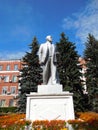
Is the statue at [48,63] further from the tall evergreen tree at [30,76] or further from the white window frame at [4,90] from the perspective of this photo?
the white window frame at [4,90]

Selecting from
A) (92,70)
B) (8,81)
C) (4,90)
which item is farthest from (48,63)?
(8,81)

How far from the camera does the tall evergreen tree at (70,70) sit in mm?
20797

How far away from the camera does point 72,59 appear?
24.3m

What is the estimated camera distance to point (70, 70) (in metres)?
22.9

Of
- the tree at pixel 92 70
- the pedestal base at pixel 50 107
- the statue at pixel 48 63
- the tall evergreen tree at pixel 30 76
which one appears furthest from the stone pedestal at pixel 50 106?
the tree at pixel 92 70

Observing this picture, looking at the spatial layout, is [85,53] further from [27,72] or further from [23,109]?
[23,109]

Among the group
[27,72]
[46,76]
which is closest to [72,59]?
[27,72]

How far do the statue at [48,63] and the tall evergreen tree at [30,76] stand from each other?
13.3m

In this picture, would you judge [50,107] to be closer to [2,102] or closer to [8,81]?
[2,102]

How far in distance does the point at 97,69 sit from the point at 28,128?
20470 millimetres

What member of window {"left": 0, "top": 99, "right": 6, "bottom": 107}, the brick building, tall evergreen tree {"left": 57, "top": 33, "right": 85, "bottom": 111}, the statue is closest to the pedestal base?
the statue

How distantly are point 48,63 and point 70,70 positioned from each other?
14734 millimetres

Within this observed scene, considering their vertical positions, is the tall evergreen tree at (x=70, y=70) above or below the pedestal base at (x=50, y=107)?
above

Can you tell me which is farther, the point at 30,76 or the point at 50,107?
the point at 30,76
